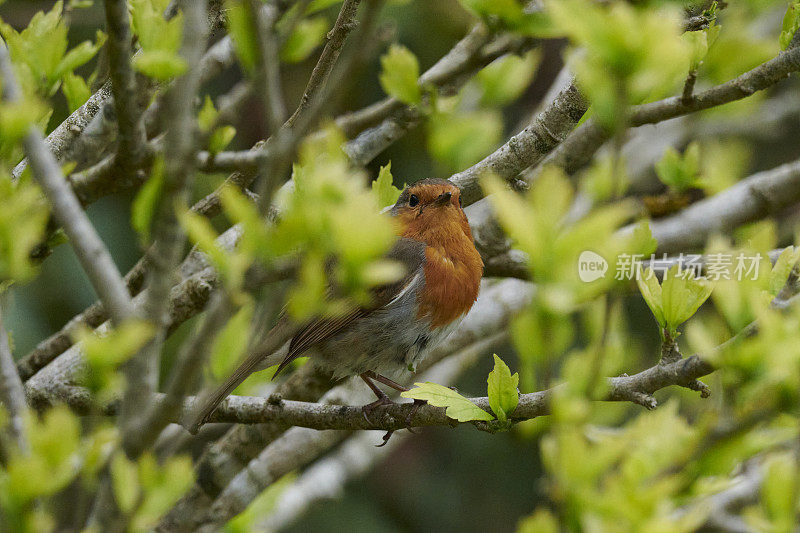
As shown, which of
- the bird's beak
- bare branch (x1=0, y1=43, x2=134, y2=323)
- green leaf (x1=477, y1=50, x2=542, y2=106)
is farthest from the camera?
the bird's beak

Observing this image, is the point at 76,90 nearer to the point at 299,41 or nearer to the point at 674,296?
the point at 299,41

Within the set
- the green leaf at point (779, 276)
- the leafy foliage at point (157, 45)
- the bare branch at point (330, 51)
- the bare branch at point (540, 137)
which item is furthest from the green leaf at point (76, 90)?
the green leaf at point (779, 276)

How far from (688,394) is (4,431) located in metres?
2.74

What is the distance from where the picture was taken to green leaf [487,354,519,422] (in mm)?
1574

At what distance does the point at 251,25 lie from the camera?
977 millimetres

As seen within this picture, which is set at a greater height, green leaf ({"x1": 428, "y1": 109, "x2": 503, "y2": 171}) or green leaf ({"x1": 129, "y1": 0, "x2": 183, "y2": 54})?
green leaf ({"x1": 129, "y1": 0, "x2": 183, "y2": 54})

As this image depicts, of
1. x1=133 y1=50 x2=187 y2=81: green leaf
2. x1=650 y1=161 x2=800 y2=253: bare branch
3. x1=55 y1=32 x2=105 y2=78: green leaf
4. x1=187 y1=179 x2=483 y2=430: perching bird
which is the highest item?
x1=55 y1=32 x2=105 y2=78: green leaf

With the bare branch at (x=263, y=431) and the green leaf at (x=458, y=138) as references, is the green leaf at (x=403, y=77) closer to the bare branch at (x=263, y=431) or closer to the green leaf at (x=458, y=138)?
the green leaf at (x=458, y=138)

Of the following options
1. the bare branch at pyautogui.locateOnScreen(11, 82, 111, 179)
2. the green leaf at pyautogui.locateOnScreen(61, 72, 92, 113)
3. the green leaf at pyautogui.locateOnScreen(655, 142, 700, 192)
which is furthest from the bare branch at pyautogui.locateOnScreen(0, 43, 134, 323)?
the green leaf at pyautogui.locateOnScreen(655, 142, 700, 192)

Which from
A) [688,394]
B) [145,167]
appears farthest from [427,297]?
[688,394]

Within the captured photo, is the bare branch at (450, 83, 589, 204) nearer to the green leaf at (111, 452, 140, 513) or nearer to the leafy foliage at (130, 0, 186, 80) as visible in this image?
the leafy foliage at (130, 0, 186, 80)

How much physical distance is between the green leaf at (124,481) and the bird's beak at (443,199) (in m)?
1.75

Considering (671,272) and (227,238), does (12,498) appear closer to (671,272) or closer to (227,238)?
(671,272)

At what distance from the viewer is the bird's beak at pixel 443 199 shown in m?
2.62
